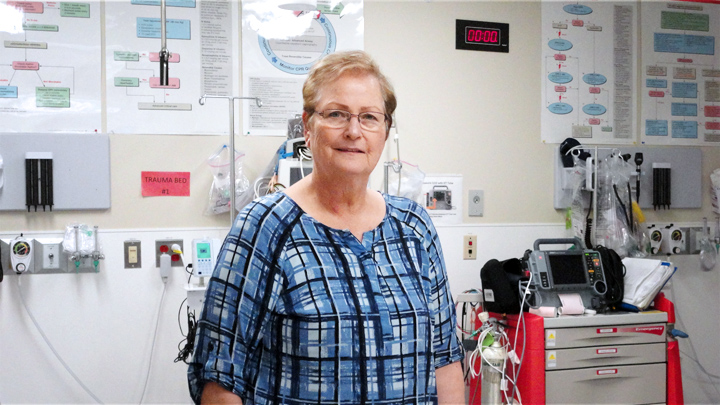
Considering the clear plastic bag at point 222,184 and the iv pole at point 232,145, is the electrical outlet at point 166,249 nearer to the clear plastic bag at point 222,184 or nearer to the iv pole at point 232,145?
the clear plastic bag at point 222,184

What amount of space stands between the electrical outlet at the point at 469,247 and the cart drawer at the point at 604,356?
791 mm

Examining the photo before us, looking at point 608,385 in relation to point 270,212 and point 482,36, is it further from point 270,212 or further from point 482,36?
point 270,212

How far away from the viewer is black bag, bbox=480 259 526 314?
2547mm

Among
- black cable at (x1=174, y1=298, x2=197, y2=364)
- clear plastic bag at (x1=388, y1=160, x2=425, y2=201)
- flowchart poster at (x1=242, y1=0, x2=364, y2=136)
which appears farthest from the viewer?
clear plastic bag at (x1=388, y1=160, x2=425, y2=201)

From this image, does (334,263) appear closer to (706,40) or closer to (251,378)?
(251,378)

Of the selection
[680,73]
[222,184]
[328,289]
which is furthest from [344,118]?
[680,73]

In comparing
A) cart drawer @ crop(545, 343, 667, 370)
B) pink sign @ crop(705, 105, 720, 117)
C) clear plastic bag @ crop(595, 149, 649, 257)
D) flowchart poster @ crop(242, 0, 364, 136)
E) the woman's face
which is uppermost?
flowchart poster @ crop(242, 0, 364, 136)

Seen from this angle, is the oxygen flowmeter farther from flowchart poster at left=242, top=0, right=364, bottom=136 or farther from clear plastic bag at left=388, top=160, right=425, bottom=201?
clear plastic bag at left=388, top=160, right=425, bottom=201

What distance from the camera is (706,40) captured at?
3498 millimetres

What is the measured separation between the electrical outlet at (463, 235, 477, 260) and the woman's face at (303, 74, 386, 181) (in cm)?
206

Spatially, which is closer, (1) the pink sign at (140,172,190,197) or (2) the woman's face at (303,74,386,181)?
(2) the woman's face at (303,74,386,181)

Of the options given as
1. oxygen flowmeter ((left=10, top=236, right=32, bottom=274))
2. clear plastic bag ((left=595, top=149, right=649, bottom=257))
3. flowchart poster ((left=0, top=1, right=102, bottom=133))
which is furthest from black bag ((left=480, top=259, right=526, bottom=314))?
oxygen flowmeter ((left=10, top=236, right=32, bottom=274))

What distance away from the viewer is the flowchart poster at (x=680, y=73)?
3391 mm

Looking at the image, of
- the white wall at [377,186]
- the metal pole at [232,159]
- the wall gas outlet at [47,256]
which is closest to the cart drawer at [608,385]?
the white wall at [377,186]
